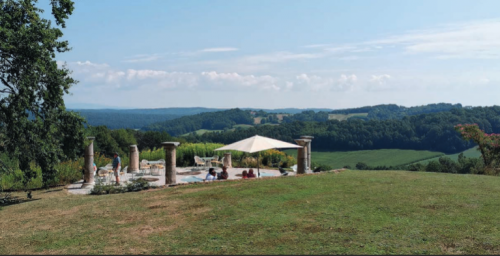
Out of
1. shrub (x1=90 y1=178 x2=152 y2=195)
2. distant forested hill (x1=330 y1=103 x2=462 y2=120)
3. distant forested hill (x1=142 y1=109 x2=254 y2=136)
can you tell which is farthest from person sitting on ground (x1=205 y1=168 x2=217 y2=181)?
distant forested hill (x1=330 y1=103 x2=462 y2=120)

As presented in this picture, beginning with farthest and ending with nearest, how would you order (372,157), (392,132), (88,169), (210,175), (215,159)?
(392,132) → (372,157) → (215,159) → (88,169) → (210,175)

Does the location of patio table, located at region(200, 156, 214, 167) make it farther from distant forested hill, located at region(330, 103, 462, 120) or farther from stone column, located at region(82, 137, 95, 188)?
distant forested hill, located at region(330, 103, 462, 120)

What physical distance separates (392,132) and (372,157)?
11.9 meters

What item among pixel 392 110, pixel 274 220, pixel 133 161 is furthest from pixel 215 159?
pixel 392 110

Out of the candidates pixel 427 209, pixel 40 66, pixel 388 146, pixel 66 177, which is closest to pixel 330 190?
pixel 427 209

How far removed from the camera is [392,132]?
77.0 metres

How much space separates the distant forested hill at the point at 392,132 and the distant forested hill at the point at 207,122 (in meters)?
63.0

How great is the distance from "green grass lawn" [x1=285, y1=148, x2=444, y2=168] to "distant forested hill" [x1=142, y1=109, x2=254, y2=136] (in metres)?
71.9

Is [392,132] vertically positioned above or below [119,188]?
below

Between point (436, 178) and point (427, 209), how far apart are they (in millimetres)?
5610

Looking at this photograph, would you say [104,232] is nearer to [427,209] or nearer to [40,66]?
[40,66]

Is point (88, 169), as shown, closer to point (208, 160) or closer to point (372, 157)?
point (208, 160)

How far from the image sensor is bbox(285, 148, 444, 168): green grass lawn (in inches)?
2494

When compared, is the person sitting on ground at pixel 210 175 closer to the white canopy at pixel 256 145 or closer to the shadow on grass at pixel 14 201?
the white canopy at pixel 256 145
